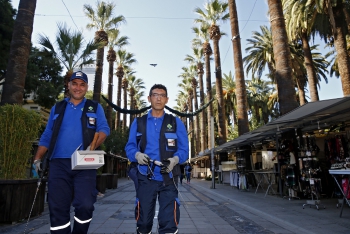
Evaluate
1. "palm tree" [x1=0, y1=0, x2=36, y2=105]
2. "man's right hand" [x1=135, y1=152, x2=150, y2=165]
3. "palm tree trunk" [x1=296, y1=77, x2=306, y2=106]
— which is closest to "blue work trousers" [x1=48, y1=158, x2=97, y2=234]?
"man's right hand" [x1=135, y1=152, x2=150, y2=165]

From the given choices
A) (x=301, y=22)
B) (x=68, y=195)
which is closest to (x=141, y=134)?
(x=68, y=195)

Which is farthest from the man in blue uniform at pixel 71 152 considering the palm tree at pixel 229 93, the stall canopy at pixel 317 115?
the palm tree at pixel 229 93

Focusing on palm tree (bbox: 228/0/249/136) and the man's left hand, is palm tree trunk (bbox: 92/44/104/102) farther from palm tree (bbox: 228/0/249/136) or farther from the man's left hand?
the man's left hand

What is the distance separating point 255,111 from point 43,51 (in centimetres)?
4249

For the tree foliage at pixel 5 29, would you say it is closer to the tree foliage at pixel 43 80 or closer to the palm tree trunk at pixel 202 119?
the tree foliage at pixel 43 80

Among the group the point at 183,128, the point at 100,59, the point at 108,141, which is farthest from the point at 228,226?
the point at 108,141

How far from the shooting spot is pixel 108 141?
29.0 metres

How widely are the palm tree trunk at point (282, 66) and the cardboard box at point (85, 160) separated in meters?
9.16

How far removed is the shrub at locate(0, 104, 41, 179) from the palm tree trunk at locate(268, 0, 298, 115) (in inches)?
338

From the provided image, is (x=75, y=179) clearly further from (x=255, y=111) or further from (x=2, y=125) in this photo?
(x=255, y=111)

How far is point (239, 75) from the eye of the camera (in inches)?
688

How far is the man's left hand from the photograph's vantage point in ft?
9.06

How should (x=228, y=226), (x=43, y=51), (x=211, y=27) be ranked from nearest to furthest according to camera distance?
(x=228, y=226)
(x=43, y=51)
(x=211, y=27)

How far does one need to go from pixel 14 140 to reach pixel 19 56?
3472mm
